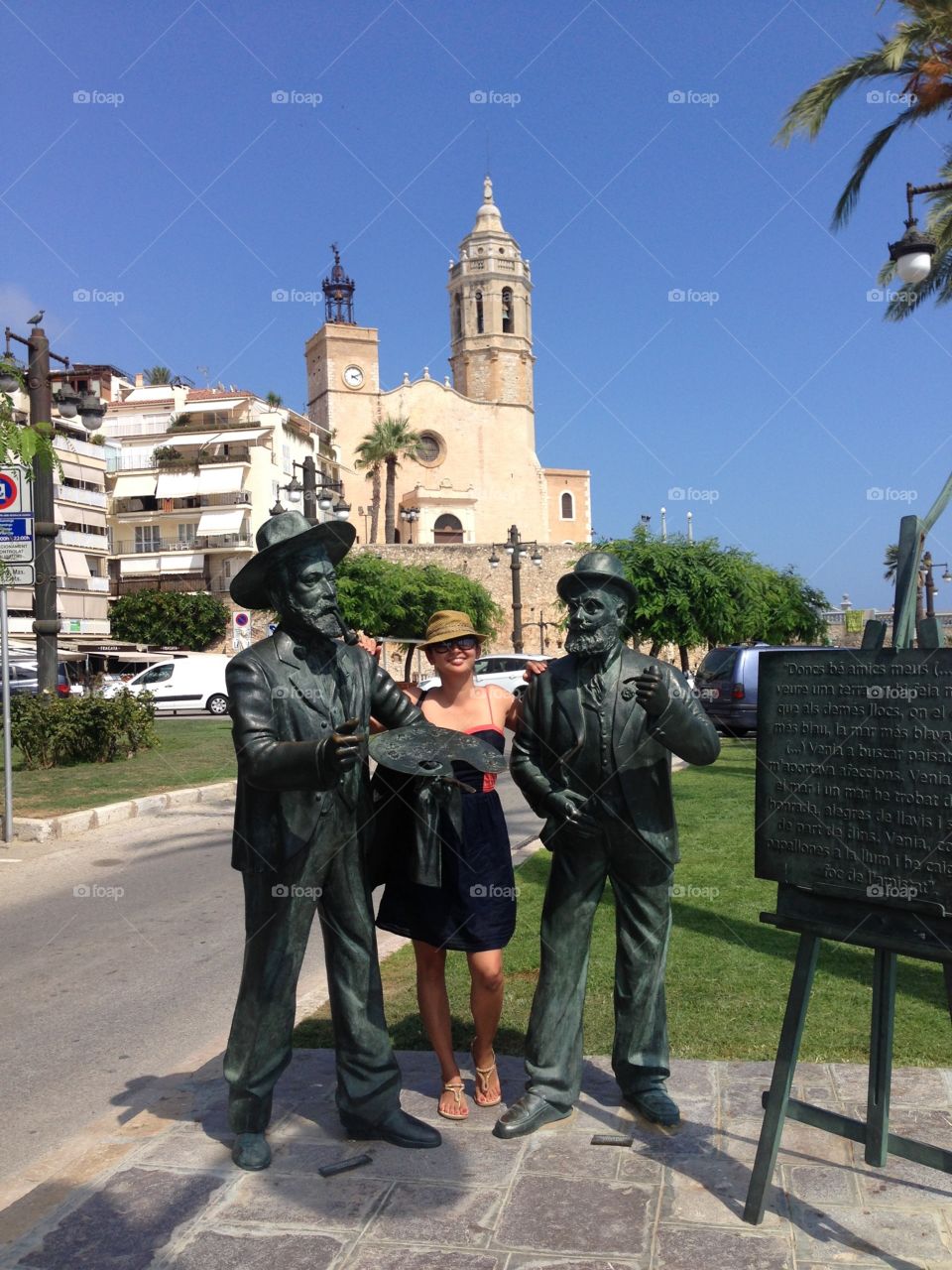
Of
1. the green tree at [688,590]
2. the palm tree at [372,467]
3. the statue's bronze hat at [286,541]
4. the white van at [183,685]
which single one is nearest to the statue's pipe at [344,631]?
the statue's bronze hat at [286,541]

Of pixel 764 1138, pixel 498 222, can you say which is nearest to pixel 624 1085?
pixel 764 1138

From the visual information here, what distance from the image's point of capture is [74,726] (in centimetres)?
1469

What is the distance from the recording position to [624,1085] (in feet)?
13.0

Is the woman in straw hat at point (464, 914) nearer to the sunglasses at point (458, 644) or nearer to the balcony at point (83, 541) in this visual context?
the sunglasses at point (458, 644)

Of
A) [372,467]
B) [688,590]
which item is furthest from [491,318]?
[688,590]

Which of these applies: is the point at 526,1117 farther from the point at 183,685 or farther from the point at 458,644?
the point at 183,685

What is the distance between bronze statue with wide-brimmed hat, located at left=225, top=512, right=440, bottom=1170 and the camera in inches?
143

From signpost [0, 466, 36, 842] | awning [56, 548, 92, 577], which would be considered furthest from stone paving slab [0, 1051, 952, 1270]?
awning [56, 548, 92, 577]

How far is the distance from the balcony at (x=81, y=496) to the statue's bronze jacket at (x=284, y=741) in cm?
4465

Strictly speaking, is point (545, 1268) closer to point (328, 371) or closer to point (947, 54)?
point (947, 54)

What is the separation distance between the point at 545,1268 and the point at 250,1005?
4.11ft

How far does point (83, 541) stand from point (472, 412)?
32.0 meters

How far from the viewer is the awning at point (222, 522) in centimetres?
5550

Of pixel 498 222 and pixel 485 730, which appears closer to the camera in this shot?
pixel 485 730
